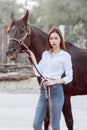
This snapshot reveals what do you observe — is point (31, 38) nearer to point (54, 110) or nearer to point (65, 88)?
point (65, 88)

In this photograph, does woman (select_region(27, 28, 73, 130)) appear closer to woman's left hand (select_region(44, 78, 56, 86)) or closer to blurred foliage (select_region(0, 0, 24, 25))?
woman's left hand (select_region(44, 78, 56, 86))

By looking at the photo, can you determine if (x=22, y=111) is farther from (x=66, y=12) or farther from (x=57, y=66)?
(x=66, y=12)

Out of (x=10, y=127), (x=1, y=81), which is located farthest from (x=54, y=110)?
(x=1, y=81)

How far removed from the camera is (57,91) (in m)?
6.42

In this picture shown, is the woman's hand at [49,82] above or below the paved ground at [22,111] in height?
above

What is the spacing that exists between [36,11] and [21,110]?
1376 inches

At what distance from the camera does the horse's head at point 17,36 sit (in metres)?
7.58

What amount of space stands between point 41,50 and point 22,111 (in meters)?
3.30

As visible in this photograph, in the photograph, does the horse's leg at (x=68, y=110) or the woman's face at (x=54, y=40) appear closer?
the woman's face at (x=54, y=40)

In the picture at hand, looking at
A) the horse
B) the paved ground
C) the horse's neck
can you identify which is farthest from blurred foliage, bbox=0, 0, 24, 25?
the horse's neck

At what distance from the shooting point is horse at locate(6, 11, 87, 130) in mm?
7605

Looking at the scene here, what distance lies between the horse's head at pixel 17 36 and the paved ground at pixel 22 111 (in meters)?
2.06

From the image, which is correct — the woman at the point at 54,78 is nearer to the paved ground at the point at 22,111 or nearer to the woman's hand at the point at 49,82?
the woman's hand at the point at 49,82

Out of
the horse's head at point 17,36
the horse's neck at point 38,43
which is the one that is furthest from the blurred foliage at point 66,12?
the horse's head at point 17,36
